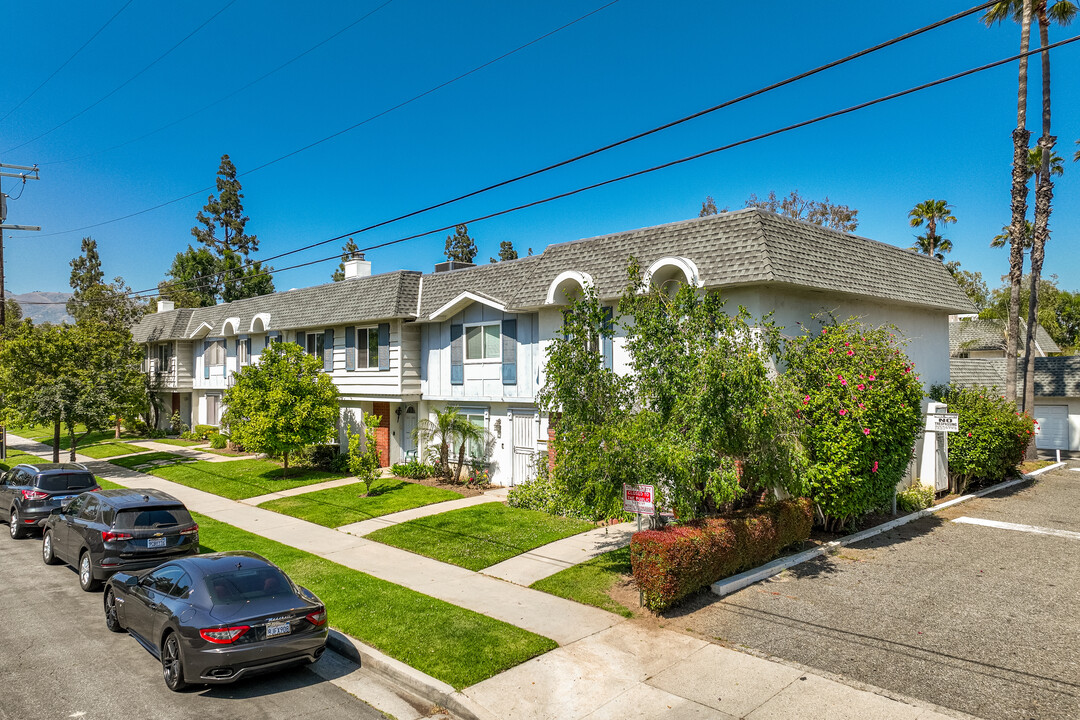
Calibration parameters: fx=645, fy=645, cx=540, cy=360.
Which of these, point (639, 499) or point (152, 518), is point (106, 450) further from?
point (639, 499)

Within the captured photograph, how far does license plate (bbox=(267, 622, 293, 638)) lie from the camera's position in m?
7.60

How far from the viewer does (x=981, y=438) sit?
17.7 metres

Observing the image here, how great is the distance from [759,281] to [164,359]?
3560 centimetres

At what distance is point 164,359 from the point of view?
123 feet

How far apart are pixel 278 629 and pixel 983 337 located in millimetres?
49180

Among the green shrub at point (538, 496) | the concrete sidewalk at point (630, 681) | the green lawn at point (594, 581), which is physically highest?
the green shrub at point (538, 496)

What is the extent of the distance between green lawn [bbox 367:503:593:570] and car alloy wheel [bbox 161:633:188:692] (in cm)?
558

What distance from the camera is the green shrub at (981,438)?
17703 mm

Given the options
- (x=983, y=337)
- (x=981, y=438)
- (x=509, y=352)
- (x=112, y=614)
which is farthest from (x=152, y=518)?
(x=983, y=337)

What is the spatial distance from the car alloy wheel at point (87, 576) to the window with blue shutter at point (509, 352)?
442 inches

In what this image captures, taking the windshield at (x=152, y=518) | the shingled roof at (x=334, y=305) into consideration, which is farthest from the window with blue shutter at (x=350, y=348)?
the windshield at (x=152, y=518)

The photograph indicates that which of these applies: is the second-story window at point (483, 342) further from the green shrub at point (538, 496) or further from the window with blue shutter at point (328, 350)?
the window with blue shutter at point (328, 350)

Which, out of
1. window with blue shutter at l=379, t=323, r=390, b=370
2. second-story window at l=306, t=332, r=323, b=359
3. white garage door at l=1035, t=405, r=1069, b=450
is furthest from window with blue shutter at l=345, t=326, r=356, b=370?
white garage door at l=1035, t=405, r=1069, b=450

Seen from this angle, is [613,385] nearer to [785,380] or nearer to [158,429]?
[785,380]
